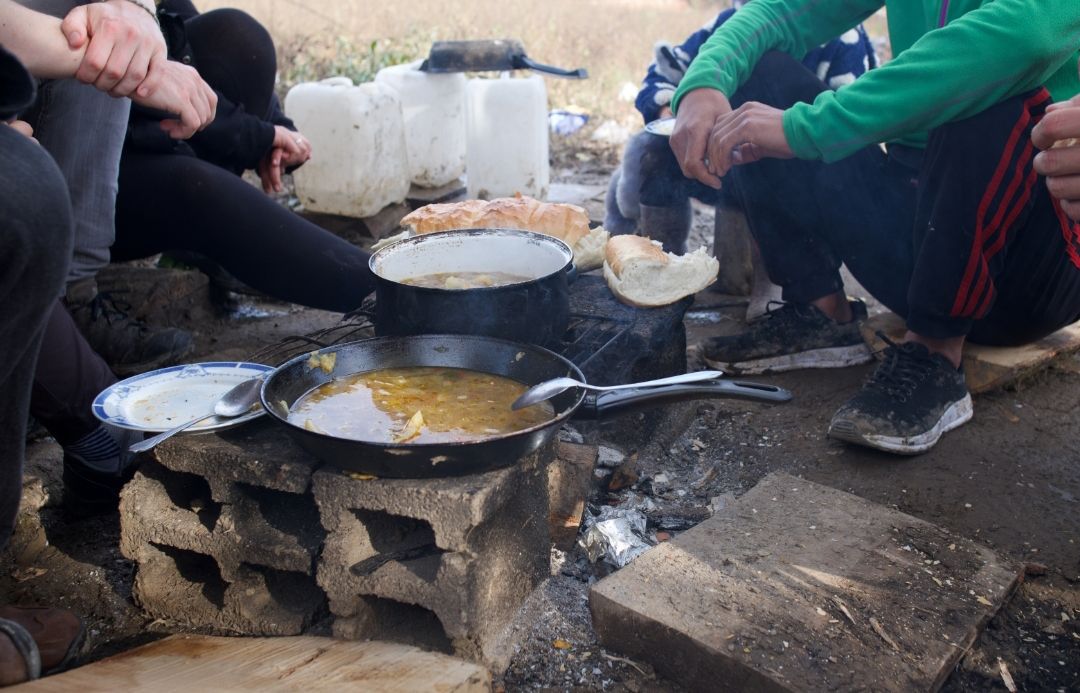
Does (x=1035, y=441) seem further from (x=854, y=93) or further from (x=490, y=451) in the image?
(x=490, y=451)

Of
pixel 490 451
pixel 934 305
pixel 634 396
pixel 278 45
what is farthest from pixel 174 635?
pixel 278 45

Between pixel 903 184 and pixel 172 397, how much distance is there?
2688 mm

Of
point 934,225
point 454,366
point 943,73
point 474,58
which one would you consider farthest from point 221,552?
point 474,58

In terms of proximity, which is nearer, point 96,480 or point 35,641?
point 35,641

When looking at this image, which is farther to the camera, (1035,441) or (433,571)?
(1035,441)

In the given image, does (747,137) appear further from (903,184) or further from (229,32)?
(229,32)

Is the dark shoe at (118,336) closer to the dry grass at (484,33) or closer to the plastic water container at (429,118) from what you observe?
the plastic water container at (429,118)

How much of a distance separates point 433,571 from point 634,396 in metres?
0.62

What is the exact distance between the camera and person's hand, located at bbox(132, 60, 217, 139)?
226 cm

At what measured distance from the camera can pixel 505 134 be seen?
5910 mm

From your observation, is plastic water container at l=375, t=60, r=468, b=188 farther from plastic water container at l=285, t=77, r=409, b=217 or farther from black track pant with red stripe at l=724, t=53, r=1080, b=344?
black track pant with red stripe at l=724, t=53, r=1080, b=344

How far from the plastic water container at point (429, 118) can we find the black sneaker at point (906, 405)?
11.9ft

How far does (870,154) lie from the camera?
344 centimetres

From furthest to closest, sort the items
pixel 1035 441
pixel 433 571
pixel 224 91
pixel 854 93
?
pixel 224 91, pixel 1035 441, pixel 854 93, pixel 433 571
